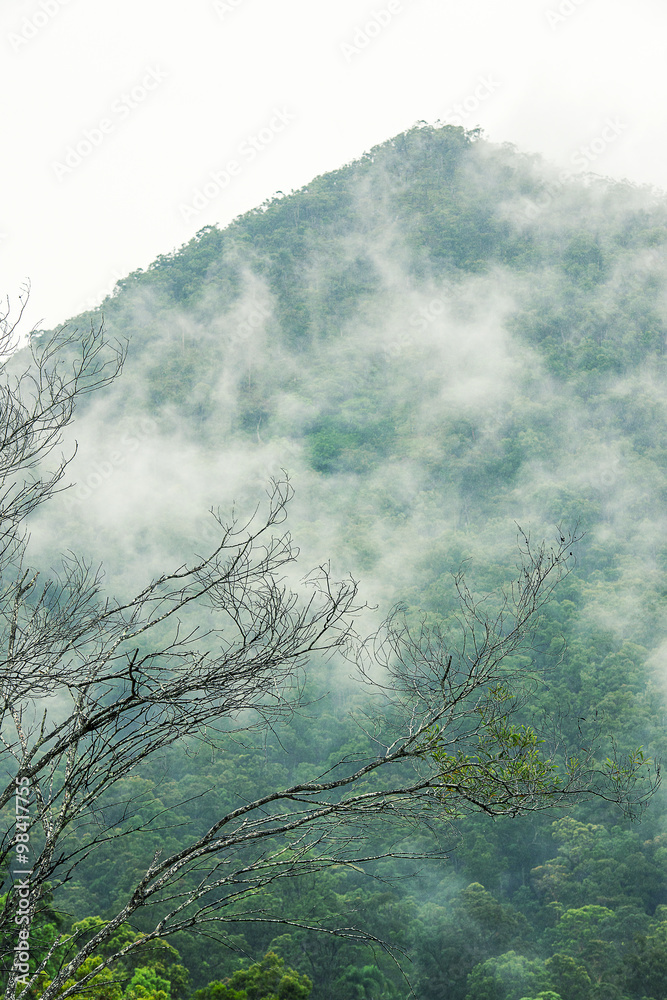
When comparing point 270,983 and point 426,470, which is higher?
point 426,470

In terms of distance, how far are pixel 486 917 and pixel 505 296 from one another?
42.2 metres

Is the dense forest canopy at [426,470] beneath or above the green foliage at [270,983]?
above

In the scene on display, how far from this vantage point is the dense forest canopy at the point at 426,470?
57.3 ft

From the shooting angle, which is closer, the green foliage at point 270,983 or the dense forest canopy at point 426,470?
the green foliage at point 270,983

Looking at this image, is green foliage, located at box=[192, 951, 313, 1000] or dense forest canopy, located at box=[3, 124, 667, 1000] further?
dense forest canopy, located at box=[3, 124, 667, 1000]

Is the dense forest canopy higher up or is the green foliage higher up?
the dense forest canopy

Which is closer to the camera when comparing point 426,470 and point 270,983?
point 270,983

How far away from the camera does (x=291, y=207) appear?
5728 cm

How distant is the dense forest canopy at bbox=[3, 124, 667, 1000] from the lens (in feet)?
57.3

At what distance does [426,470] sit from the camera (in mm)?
39656

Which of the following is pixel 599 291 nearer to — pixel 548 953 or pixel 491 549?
pixel 491 549

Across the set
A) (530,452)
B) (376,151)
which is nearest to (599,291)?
(530,452)

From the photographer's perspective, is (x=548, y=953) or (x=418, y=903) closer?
(x=548, y=953)

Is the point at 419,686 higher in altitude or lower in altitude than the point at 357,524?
lower
